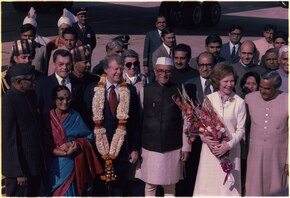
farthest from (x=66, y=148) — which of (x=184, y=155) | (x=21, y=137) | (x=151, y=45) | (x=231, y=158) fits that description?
(x=151, y=45)

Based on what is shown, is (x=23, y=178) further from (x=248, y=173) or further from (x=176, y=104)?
(x=248, y=173)

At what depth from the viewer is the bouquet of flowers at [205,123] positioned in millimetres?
5688

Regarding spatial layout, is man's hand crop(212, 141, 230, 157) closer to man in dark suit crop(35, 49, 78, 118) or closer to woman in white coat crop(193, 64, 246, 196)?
woman in white coat crop(193, 64, 246, 196)

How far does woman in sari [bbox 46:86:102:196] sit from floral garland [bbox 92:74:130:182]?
0.52ft

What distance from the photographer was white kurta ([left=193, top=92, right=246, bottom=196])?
19.1ft

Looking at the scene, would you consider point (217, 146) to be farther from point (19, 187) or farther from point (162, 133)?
point (19, 187)

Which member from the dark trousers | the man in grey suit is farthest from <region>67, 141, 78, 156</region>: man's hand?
the man in grey suit

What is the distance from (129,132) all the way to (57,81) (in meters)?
1.02

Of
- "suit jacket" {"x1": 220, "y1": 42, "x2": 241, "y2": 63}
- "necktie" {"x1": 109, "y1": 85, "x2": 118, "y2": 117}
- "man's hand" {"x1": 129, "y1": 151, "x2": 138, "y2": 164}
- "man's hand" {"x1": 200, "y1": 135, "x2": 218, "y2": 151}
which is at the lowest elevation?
"man's hand" {"x1": 129, "y1": 151, "x2": 138, "y2": 164}

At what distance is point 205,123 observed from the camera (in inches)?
225

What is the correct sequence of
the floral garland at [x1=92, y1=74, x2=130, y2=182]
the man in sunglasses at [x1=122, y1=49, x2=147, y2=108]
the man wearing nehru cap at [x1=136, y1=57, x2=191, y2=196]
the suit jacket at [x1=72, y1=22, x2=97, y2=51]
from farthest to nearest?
the suit jacket at [x1=72, y1=22, x2=97, y2=51] < the man in sunglasses at [x1=122, y1=49, x2=147, y2=108] < the man wearing nehru cap at [x1=136, y1=57, x2=191, y2=196] < the floral garland at [x1=92, y1=74, x2=130, y2=182]

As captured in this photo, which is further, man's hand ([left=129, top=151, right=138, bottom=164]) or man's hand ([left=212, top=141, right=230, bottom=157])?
man's hand ([left=129, top=151, right=138, bottom=164])

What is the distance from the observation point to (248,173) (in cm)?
628

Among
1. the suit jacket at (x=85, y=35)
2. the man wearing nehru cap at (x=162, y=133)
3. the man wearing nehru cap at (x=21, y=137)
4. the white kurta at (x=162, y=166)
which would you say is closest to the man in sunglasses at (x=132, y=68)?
the man wearing nehru cap at (x=162, y=133)
